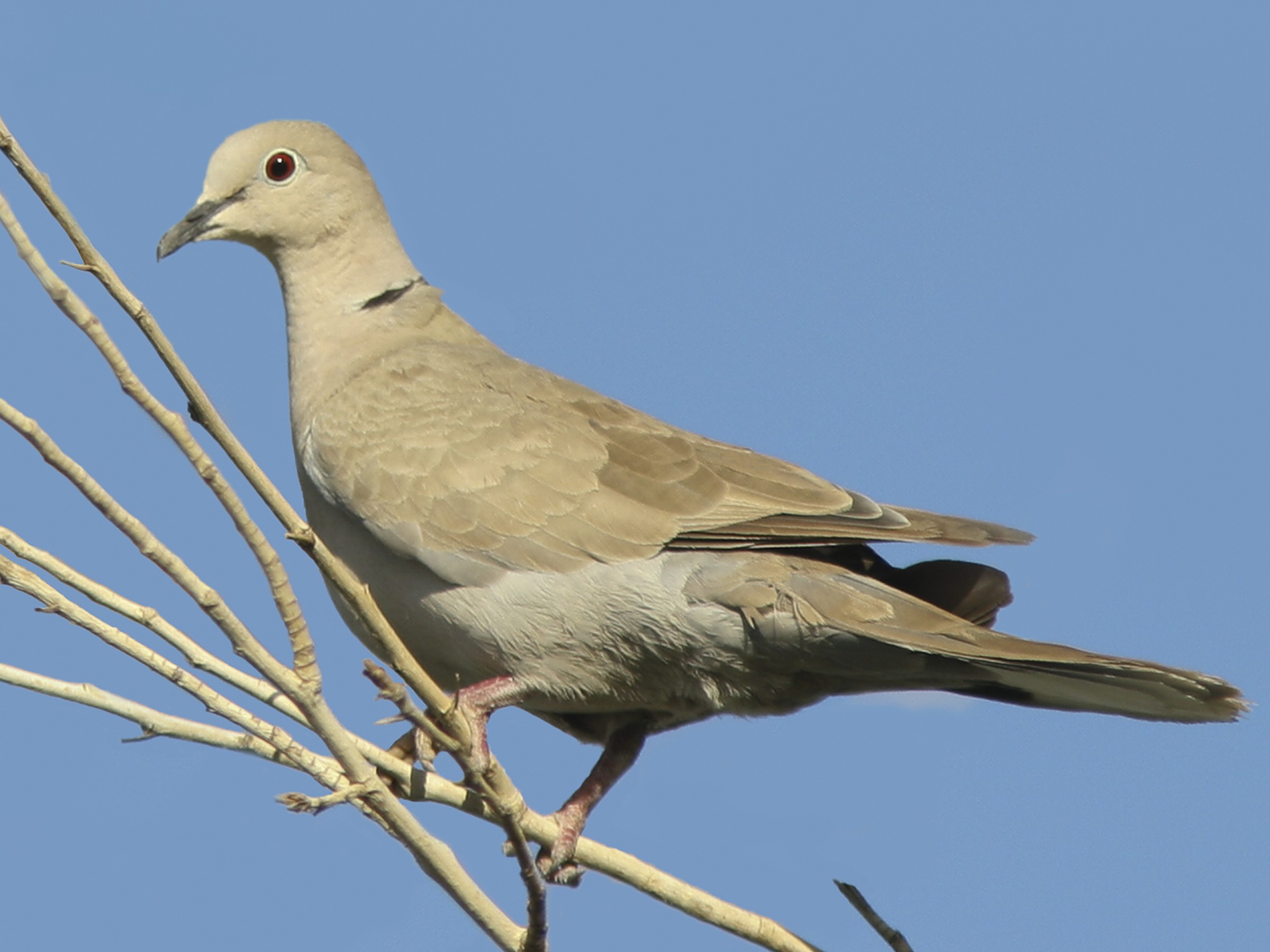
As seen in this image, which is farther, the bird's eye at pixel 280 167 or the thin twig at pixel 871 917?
the bird's eye at pixel 280 167

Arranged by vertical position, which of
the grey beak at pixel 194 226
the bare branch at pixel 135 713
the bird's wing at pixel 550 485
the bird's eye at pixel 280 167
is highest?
the bird's eye at pixel 280 167

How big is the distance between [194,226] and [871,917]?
349 centimetres

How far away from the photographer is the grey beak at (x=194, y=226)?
5.55m

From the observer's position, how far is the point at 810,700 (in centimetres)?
503

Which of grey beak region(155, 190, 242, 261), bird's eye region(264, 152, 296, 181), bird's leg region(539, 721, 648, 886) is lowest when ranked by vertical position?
bird's leg region(539, 721, 648, 886)

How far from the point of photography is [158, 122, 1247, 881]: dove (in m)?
4.62

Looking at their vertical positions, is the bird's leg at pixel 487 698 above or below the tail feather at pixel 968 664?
below

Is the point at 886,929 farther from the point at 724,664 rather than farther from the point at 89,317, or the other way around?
the point at 89,317

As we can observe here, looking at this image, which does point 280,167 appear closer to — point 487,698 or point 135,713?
point 487,698

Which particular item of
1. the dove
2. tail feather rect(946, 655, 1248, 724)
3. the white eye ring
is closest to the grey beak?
the white eye ring

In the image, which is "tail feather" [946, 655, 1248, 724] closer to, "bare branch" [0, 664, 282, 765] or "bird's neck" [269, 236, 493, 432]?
"bare branch" [0, 664, 282, 765]

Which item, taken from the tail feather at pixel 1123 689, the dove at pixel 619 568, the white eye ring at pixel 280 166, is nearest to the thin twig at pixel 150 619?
the dove at pixel 619 568

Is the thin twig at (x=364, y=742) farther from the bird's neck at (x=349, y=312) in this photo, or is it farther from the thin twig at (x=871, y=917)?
the bird's neck at (x=349, y=312)

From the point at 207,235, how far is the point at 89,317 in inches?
111
